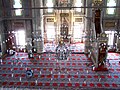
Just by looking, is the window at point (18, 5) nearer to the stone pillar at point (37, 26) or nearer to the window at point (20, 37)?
the stone pillar at point (37, 26)

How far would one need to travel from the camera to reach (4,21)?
16.5 meters

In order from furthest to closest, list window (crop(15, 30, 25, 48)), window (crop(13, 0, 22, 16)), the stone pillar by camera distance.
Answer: window (crop(15, 30, 25, 48)) < window (crop(13, 0, 22, 16)) < the stone pillar

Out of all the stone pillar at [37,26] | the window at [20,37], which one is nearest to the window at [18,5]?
the stone pillar at [37,26]

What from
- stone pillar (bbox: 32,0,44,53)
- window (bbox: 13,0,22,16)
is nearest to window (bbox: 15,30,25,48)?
stone pillar (bbox: 32,0,44,53)

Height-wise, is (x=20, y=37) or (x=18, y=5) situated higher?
(x=18, y=5)

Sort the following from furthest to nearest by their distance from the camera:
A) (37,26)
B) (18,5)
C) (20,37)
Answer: (20,37) → (18,5) → (37,26)

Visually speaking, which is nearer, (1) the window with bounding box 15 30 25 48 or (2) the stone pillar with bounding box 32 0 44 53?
(2) the stone pillar with bounding box 32 0 44 53

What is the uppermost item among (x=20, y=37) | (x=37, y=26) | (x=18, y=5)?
(x=18, y=5)

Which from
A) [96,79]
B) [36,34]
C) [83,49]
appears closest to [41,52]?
[36,34]

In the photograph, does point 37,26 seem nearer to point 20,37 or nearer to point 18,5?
point 20,37

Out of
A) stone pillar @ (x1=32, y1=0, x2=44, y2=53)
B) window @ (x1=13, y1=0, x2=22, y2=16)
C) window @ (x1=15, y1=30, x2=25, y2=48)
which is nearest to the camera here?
stone pillar @ (x1=32, y1=0, x2=44, y2=53)

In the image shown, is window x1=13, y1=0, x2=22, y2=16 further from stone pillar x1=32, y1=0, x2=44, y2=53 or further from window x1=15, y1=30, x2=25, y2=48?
window x1=15, y1=30, x2=25, y2=48

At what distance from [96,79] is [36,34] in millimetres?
6548

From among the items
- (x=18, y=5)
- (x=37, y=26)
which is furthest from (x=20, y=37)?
(x=18, y=5)
